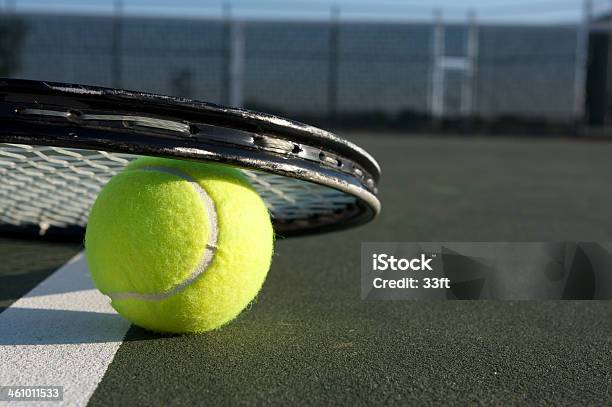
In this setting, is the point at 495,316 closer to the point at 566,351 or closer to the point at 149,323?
the point at 566,351

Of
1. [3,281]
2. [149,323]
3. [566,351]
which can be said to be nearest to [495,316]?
[566,351]

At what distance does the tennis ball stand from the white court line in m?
0.13

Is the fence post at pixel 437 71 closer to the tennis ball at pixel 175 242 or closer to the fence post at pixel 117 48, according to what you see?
the fence post at pixel 117 48

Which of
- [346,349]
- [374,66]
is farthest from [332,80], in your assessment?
[346,349]

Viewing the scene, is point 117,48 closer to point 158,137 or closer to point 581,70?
point 581,70

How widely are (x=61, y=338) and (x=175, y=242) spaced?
41 cm

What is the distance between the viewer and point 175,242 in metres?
1.46

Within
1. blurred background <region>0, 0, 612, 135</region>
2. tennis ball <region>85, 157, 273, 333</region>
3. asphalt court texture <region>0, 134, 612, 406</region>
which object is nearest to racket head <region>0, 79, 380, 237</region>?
tennis ball <region>85, 157, 273, 333</region>

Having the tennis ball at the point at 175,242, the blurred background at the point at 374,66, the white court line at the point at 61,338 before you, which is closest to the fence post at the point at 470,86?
the blurred background at the point at 374,66

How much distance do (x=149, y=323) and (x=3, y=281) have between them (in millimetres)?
855

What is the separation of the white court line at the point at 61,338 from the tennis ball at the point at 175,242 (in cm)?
13

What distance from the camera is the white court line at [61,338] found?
137cm

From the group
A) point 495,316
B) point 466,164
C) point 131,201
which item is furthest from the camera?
point 466,164

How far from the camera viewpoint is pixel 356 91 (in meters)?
15.5
